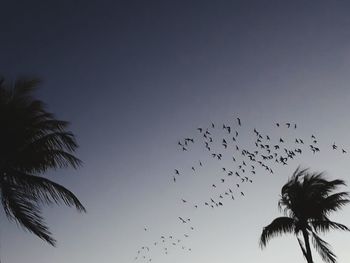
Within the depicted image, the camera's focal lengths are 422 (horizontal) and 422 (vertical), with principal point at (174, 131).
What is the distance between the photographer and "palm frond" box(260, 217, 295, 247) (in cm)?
1773

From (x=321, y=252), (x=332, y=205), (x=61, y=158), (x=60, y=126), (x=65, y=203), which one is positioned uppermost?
(x=332, y=205)

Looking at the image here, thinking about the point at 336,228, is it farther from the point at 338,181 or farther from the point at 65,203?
the point at 65,203

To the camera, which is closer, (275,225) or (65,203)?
(65,203)

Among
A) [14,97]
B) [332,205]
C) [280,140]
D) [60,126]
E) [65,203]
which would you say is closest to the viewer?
[65,203]

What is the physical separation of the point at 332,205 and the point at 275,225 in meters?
2.47

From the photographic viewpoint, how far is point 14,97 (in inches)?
461

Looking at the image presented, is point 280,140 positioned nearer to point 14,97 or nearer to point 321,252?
point 321,252

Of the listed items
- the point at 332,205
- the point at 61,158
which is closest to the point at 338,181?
the point at 332,205

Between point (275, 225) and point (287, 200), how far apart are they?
1266 mm

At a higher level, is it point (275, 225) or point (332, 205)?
point (332, 205)

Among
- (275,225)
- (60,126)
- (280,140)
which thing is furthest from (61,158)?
(275,225)

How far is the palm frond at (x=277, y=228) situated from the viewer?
17.7m

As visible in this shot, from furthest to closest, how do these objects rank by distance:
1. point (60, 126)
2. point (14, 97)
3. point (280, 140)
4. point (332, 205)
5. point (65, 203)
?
1. point (332, 205)
2. point (280, 140)
3. point (60, 126)
4. point (14, 97)
5. point (65, 203)

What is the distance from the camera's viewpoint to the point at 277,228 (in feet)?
58.4
